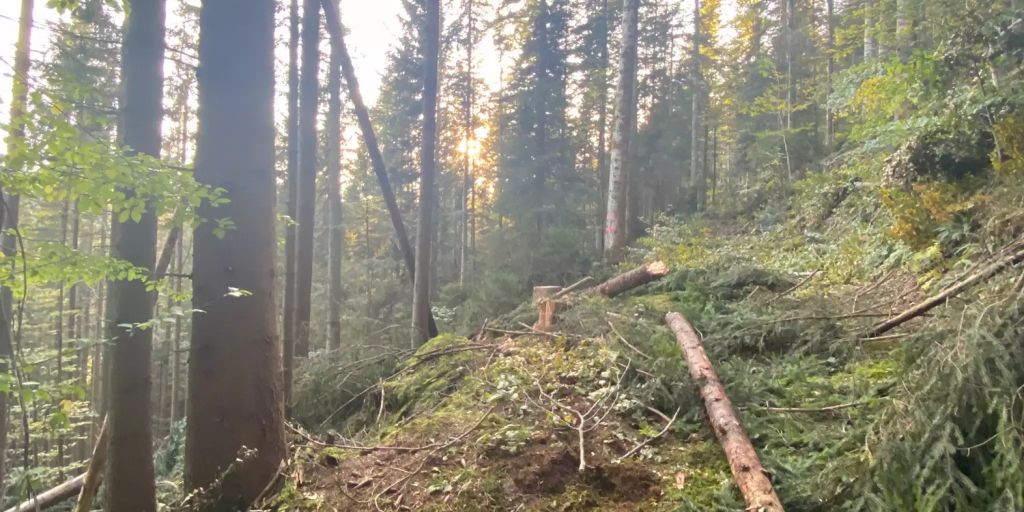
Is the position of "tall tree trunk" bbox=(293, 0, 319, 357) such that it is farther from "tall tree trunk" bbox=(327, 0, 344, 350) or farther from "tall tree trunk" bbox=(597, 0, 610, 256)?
"tall tree trunk" bbox=(597, 0, 610, 256)

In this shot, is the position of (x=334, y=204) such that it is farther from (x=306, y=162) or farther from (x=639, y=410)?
(x=639, y=410)

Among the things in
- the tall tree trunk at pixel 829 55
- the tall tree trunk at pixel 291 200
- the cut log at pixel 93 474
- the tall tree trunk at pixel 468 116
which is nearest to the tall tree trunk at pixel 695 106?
the tall tree trunk at pixel 829 55

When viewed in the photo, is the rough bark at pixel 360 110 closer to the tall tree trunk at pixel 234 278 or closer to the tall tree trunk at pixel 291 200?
the tall tree trunk at pixel 291 200

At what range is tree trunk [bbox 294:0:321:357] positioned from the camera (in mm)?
8688

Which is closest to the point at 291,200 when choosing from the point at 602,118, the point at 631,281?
the point at 631,281

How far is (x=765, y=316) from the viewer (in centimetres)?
540

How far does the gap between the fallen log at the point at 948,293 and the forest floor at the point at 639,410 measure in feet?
0.31

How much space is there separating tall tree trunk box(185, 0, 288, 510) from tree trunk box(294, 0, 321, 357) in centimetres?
535

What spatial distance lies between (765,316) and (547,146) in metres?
12.4

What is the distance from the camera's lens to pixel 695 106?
24094 millimetres

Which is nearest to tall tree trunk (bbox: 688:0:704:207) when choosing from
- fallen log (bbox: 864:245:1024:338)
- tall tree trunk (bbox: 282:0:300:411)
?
tall tree trunk (bbox: 282:0:300:411)

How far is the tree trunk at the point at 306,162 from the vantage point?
342 inches

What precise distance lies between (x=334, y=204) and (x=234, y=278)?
12386mm

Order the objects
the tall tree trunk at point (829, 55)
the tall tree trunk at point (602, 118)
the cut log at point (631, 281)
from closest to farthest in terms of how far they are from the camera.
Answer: the cut log at point (631, 281)
the tall tree trunk at point (829, 55)
the tall tree trunk at point (602, 118)
